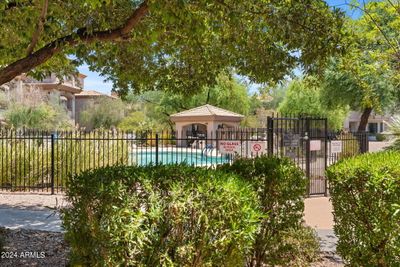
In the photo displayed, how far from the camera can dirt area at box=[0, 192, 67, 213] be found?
9484 millimetres

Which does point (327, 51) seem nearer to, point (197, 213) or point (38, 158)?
point (197, 213)

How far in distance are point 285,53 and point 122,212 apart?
4.18 meters

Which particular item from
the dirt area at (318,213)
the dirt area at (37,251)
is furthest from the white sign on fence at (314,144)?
the dirt area at (37,251)

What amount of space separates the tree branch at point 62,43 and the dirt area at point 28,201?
16.7 ft

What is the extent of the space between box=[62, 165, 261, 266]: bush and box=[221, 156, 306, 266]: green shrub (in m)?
1.02

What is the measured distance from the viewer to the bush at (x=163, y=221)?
3.08 metres

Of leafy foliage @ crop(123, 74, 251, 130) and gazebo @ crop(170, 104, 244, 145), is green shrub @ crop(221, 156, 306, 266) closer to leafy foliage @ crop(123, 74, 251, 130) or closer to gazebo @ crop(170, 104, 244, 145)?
gazebo @ crop(170, 104, 244, 145)

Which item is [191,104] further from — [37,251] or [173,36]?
[37,251]

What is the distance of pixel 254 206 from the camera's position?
351 centimetres

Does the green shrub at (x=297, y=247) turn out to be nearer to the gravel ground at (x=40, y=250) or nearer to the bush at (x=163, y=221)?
the gravel ground at (x=40, y=250)

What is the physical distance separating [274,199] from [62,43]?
323 cm

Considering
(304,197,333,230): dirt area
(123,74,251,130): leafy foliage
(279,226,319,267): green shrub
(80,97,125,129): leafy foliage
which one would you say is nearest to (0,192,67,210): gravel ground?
(304,197,333,230): dirt area

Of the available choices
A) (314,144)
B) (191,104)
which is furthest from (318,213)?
(191,104)

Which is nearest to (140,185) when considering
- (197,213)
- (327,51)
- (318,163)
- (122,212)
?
(122,212)
